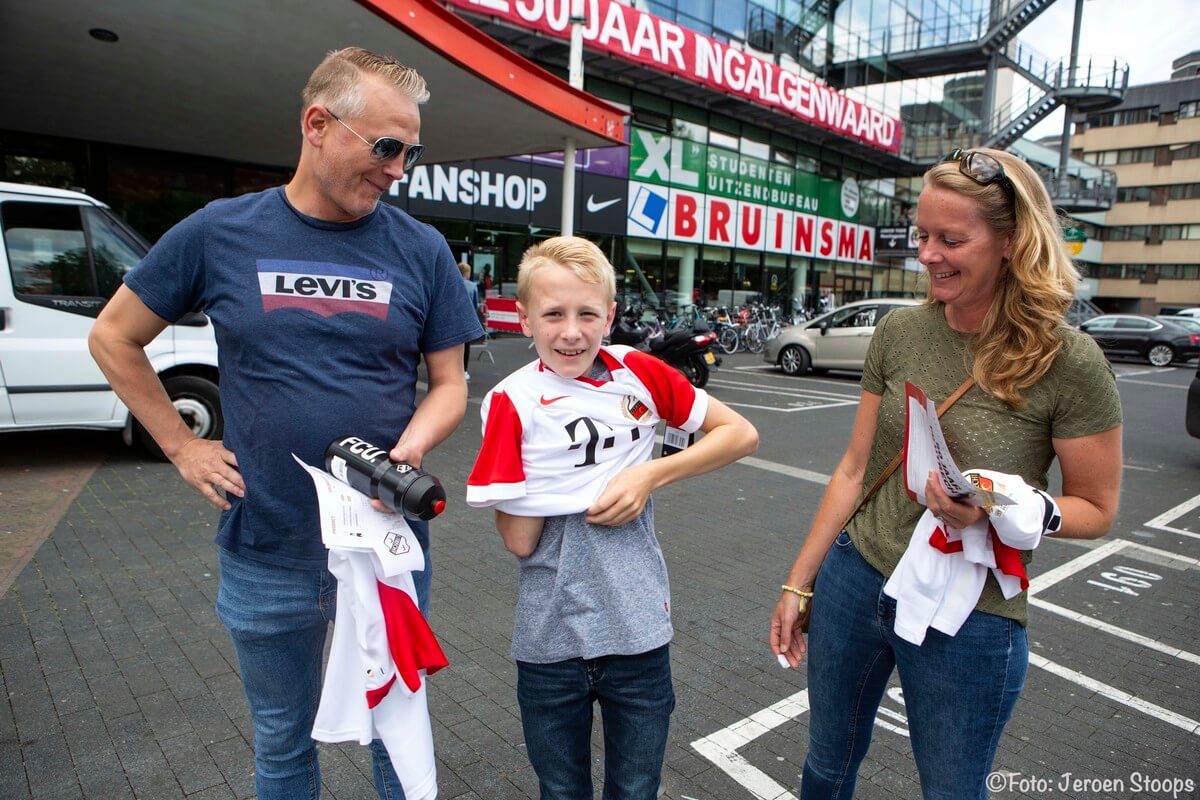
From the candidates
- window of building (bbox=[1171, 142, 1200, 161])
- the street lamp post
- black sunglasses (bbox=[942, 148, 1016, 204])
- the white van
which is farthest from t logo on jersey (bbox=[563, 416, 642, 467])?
window of building (bbox=[1171, 142, 1200, 161])

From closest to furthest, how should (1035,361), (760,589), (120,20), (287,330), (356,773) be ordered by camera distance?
1. (1035,361)
2. (287,330)
3. (356,773)
4. (760,589)
5. (120,20)

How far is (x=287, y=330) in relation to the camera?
5.36ft

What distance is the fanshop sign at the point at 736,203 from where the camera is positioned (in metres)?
21.3

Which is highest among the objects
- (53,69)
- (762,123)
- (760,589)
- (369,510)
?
(762,123)

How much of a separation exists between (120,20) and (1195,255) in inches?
2619

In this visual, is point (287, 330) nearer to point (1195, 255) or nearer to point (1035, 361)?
point (1035, 361)

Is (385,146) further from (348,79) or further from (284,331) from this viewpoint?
(284,331)

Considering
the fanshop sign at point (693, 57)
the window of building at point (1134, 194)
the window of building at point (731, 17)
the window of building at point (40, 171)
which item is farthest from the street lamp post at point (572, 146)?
the window of building at point (1134, 194)

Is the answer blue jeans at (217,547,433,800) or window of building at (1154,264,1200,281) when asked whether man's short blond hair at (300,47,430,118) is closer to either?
blue jeans at (217,547,433,800)

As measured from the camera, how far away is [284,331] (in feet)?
5.36

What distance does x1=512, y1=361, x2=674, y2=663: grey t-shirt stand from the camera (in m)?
1.63

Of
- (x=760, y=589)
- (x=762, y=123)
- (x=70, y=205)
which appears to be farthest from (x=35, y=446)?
(x=762, y=123)

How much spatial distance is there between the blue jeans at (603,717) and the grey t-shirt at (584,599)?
6cm

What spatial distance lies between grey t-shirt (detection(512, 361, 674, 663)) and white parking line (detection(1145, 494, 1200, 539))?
576 cm
